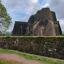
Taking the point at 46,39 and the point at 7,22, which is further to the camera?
the point at 7,22

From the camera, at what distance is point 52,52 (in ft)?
81.8

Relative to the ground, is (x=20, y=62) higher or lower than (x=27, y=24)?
lower

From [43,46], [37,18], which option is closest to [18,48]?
[43,46]

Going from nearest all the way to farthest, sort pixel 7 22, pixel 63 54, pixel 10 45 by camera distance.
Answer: pixel 63 54 → pixel 10 45 → pixel 7 22

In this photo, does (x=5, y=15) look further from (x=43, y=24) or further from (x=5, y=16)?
(x=43, y=24)

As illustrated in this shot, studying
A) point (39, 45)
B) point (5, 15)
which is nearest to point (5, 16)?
point (5, 15)

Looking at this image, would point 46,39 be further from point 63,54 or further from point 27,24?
point 27,24

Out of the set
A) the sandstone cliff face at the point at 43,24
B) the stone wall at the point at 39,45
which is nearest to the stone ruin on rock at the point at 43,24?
the sandstone cliff face at the point at 43,24

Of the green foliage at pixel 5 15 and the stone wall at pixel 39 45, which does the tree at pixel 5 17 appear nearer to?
the green foliage at pixel 5 15

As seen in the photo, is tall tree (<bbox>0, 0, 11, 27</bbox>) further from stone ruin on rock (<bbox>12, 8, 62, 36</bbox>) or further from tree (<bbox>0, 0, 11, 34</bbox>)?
stone ruin on rock (<bbox>12, 8, 62, 36</bbox>)

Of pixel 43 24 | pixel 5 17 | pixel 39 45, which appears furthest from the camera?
pixel 5 17

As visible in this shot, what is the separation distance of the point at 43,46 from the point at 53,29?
2358cm

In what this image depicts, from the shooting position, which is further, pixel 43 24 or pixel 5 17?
pixel 5 17

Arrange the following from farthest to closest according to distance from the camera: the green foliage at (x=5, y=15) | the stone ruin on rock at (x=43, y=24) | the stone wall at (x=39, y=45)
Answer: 1. the green foliage at (x=5, y=15)
2. the stone ruin on rock at (x=43, y=24)
3. the stone wall at (x=39, y=45)
